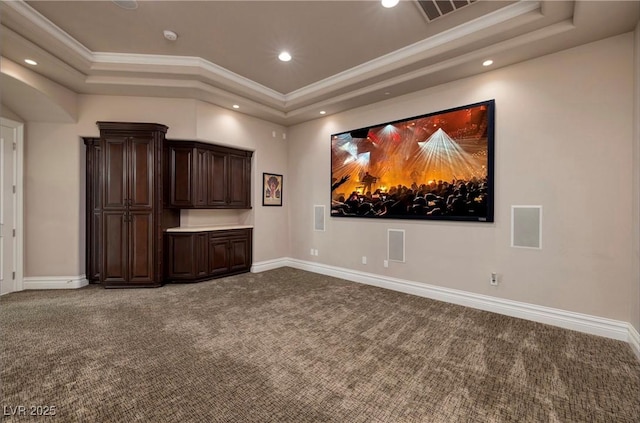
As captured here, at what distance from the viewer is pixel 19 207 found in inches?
167

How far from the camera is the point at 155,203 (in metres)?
Result: 4.52

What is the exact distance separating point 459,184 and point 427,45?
1890 millimetres

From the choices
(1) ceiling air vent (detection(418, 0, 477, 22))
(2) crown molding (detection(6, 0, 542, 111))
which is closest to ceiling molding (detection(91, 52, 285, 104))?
(2) crown molding (detection(6, 0, 542, 111))

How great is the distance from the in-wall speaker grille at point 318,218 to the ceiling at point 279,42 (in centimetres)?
220

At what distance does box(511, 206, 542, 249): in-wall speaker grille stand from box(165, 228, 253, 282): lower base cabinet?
182 inches

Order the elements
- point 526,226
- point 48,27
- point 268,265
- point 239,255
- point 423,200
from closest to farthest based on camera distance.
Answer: point 48,27 < point 526,226 < point 423,200 < point 239,255 < point 268,265

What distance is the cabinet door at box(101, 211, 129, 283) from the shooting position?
4.41m

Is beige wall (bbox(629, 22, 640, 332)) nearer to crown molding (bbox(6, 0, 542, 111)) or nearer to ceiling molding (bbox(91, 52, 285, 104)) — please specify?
crown molding (bbox(6, 0, 542, 111))

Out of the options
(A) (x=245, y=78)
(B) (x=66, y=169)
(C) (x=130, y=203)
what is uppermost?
(A) (x=245, y=78)

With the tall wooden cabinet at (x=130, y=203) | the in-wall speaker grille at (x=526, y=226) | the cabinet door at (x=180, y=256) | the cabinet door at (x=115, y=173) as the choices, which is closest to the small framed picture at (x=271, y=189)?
the cabinet door at (x=180, y=256)

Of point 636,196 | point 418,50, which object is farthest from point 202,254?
point 636,196

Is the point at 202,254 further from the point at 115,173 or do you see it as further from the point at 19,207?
the point at 19,207

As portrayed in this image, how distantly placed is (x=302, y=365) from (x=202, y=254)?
3338 millimetres

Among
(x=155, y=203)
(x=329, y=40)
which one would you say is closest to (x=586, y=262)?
(x=329, y=40)
